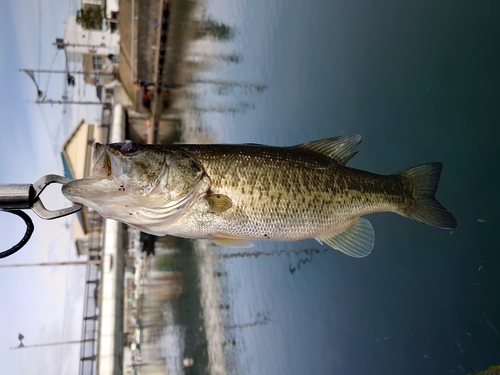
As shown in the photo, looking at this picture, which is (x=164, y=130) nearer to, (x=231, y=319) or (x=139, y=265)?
(x=139, y=265)

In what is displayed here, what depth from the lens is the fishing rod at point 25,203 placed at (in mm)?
2383

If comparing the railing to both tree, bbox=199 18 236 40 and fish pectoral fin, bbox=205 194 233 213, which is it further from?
fish pectoral fin, bbox=205 194 233 213

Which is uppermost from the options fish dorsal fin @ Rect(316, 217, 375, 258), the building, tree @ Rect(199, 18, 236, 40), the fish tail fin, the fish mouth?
the building

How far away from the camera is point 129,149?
2732mm

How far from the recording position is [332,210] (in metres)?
3.18

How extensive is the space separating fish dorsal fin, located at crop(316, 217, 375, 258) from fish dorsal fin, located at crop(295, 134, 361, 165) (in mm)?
580

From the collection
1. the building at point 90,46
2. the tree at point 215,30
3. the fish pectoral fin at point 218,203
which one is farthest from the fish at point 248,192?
the building at point 90,46

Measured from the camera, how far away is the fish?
2705mm

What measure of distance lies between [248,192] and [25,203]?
152 cm

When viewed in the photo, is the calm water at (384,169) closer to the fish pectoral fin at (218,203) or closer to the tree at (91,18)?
the fish pectoral fin at (218,203)

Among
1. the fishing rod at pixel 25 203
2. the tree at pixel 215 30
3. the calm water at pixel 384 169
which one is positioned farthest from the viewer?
the tree at pixel 215 30

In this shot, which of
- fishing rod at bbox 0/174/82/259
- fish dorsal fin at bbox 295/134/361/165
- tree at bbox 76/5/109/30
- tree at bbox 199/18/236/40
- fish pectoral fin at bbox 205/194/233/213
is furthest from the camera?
tree at bbox 76/5/109/30

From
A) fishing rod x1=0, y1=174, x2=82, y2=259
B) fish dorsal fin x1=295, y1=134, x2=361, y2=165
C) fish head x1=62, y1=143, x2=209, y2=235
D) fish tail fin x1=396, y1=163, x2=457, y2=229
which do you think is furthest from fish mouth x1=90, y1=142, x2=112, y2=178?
fish tail fin x1=396, y1=163, x2=457, y2=229

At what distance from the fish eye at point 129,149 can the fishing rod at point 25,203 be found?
502 millimetres
